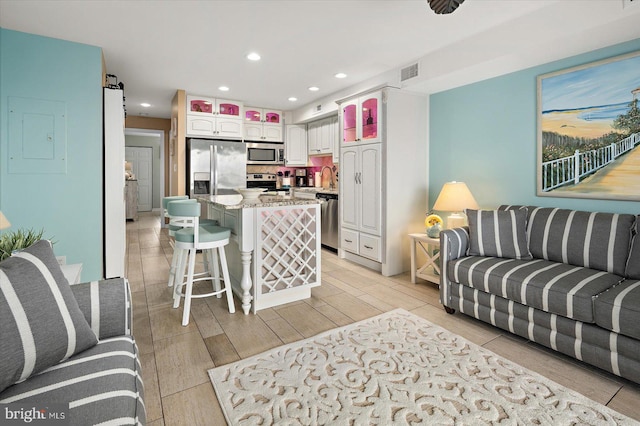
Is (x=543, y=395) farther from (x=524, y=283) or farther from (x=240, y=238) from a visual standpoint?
(x=240, y=238)

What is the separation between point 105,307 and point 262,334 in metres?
1.22

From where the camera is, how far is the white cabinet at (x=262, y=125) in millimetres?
6125

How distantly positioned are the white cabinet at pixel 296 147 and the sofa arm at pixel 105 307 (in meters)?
5.13

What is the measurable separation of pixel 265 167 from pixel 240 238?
410 centimetres

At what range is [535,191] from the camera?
10.2ft

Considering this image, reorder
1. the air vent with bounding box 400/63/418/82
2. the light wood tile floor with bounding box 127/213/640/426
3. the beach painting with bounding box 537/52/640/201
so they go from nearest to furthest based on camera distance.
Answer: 1. the light wood tile floor with bounding box 127/213/640/426
2. the beach painting with bounding box 537/52/640/201
3. the air vent with bounding box 400/63/418/82

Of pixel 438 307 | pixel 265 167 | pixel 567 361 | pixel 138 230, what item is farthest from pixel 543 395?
pixel 138 230

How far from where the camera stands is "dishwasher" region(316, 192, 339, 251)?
498cm

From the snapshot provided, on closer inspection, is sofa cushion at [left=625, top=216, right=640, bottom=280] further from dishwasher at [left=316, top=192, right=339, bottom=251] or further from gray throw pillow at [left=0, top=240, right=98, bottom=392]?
dishwasher at [left=316, top=192, right=339, bottom=251]

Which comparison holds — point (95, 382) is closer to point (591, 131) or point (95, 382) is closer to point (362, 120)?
point (591, 131)

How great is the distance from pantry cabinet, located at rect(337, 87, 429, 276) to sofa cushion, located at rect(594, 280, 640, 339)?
219 cm

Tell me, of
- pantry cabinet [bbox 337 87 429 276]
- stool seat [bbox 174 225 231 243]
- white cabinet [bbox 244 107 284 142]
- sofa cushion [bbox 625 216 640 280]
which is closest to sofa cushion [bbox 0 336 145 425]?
stool seat [bbox 174 225 231 243]

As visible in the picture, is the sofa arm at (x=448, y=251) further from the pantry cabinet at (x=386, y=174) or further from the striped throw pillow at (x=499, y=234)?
the pantry cabinet at (x=386, y=174)

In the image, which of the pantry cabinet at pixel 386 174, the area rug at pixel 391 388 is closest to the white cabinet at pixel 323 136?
the pantry cabinet at pixel 386 174
